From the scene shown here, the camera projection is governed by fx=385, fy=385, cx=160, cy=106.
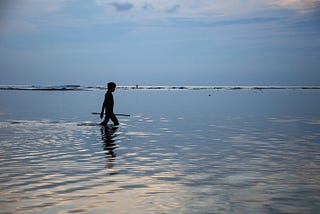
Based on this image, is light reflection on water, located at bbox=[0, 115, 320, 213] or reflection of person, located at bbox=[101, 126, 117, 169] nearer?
light reflection on water, located at bbox=[0, 115, 320, 213]

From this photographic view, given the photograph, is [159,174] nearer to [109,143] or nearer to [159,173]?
[159,173]

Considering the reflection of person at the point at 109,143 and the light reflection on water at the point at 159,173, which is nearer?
the light reflection on water at the point at 159,173

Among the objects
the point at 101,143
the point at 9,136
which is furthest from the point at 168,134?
the point at 9,136

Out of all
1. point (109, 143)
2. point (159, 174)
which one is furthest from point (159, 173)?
point (109, 143)

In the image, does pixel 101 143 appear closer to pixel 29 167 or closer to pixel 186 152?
pixel 186 152

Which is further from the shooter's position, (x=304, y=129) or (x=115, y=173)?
(x=304, y=129)

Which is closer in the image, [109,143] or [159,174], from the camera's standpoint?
[159,174]

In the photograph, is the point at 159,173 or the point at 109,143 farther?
the point at 109,143

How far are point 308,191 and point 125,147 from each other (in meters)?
7.50

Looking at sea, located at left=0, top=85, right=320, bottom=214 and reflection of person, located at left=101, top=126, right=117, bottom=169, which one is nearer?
sea, located at left=0, top=85, right=320, bottom=214

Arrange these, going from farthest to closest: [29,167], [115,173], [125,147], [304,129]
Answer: [304,129] < [125,147] < [29,167] < [115,173]

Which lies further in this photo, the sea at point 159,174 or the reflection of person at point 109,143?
the reflection of person at point 109,143

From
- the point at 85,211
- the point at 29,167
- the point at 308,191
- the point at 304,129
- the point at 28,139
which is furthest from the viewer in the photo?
the point at 304,129

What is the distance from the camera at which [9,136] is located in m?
17.0
